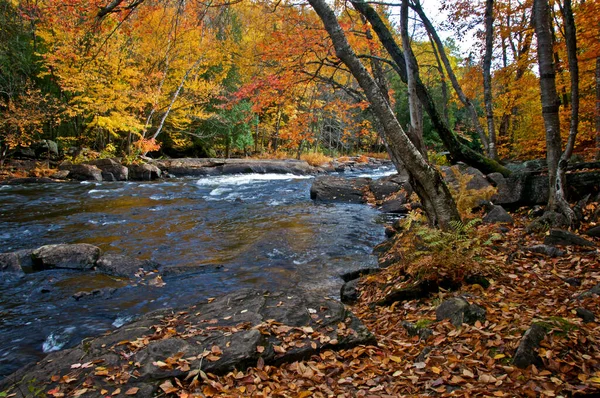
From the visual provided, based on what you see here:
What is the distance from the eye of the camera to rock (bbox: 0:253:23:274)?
20.8 ft

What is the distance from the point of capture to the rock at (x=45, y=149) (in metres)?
19.5

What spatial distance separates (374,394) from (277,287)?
3243 millimetres

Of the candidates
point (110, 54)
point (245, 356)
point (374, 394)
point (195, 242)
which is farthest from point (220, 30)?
point (110, 54)

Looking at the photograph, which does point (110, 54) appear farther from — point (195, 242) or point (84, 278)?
point (84, 278)

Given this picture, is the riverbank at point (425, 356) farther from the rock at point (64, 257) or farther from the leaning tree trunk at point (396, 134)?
the rock at point (64, 257)

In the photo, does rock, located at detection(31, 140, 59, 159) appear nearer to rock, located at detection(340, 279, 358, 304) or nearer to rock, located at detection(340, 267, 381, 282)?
rock, located at detection(340, 267, 381, 282)

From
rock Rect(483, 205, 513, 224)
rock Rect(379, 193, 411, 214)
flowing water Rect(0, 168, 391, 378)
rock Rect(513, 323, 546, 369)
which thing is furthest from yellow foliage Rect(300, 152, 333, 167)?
rock Rect(513, 323, 546, 369)

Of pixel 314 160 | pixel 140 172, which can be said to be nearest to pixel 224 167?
pixel 140 172

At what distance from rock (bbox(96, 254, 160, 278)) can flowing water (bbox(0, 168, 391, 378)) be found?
0.20 meters

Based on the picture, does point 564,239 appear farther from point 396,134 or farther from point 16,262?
point 16,262

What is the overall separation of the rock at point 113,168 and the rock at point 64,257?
12488 mm

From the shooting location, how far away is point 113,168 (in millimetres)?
18375

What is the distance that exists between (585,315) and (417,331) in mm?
1491

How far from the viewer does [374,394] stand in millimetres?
2764
